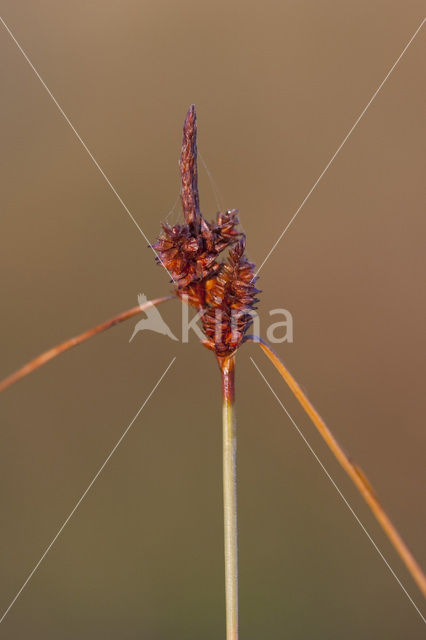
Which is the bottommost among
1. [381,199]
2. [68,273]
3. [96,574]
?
[96,574]

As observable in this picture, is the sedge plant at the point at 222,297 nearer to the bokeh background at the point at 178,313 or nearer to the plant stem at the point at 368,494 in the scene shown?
the plant stem at the point at 368,494

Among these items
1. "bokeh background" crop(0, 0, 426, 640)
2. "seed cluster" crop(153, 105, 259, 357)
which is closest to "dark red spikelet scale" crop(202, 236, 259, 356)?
"seed cluster" crop(153, 105, 259, 357)

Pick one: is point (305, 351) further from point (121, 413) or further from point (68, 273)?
point (68, 273)

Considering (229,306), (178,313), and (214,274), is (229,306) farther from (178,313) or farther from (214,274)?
(178,313)

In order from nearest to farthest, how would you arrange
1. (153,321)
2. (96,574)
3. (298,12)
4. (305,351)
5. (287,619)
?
(153,321) < (287,619) < (96,574) < (305,351) < (298,12)

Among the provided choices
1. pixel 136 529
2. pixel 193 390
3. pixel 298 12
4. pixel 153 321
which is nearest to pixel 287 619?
pixel 136 529

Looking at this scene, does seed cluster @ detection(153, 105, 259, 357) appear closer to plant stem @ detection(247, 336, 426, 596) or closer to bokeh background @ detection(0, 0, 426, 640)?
plant stem @ detection(247, 336, 426, 596)
